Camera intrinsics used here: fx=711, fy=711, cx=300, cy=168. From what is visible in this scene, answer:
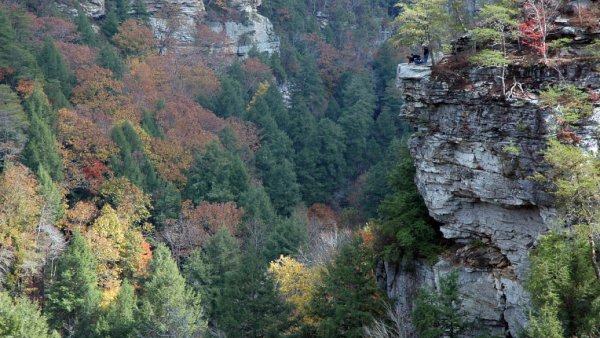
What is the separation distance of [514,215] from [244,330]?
9078mm

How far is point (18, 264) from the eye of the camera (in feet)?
90.7

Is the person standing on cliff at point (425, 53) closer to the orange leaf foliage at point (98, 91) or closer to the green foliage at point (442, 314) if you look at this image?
the green foliage at point (442, 314)

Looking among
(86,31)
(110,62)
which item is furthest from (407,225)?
(86,31)

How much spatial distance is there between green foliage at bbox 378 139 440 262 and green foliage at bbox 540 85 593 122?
5.24 m

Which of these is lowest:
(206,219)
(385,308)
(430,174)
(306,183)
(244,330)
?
(306,183)

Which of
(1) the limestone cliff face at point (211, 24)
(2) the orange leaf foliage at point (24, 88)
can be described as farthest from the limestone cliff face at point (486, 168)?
(1) the limestone cliff face at point (211, 24)

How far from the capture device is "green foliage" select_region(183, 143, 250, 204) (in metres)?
37.7

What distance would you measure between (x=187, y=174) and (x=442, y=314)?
2513 cm

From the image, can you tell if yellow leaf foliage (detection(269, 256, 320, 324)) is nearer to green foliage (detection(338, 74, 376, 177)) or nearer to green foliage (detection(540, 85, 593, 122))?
green foliage (detection(540, 85, 593, 122))

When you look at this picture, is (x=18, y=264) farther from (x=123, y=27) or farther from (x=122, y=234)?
(x=123, y=27)

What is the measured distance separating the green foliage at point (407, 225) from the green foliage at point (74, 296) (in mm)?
11993

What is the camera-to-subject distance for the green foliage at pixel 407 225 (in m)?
19.5

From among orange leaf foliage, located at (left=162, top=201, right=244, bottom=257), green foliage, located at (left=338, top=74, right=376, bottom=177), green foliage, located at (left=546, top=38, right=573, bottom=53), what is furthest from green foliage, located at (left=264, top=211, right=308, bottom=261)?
green foliage, located at (left=546, top=38, right=573, bottom=53)

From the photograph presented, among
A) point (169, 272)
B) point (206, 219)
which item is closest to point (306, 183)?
point (206, 219)
